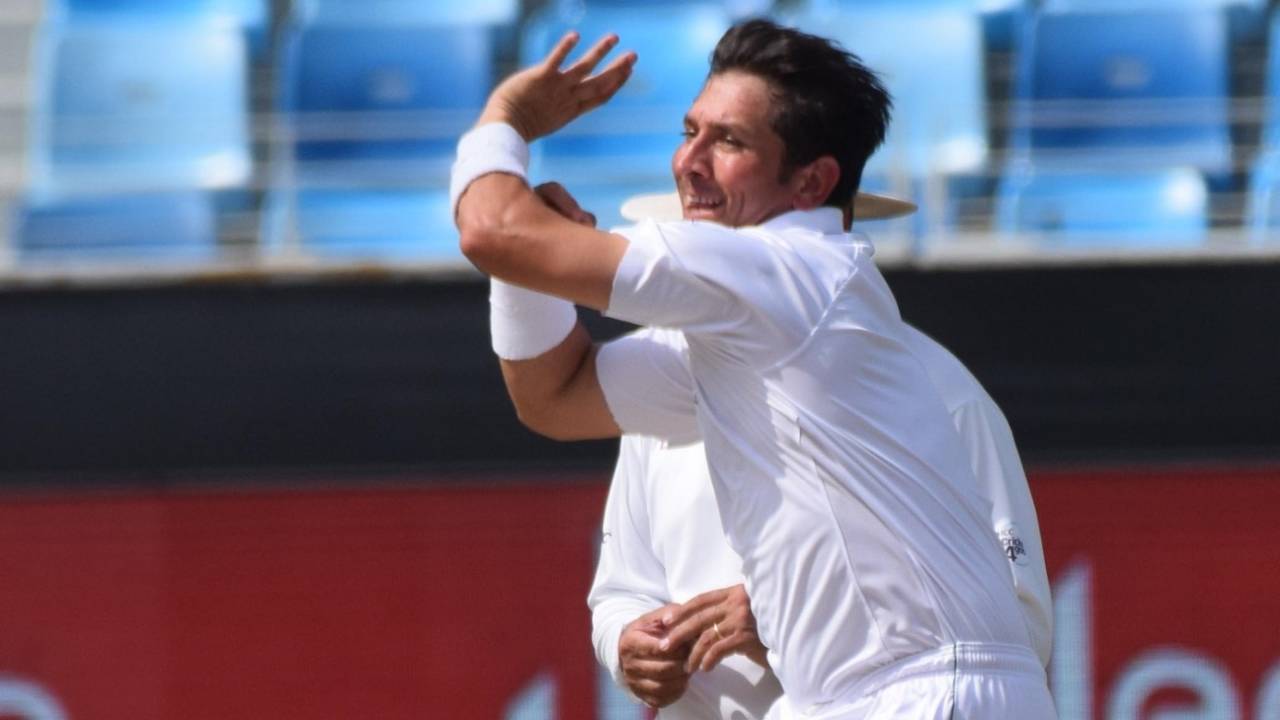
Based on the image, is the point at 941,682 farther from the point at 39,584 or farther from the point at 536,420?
the point at 39,584

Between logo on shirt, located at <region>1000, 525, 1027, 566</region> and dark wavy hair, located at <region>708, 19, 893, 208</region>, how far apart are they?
23.7 inches

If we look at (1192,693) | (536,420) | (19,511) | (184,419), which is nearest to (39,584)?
(19,511)

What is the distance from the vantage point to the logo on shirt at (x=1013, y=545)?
2.39 m

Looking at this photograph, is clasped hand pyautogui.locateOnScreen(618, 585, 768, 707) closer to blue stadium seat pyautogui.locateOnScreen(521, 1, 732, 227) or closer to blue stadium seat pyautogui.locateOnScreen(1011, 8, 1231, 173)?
blue stadium seat pyautogui.locateOnScreen(521, 1, 732, 227)

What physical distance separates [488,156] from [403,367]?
2139 mm

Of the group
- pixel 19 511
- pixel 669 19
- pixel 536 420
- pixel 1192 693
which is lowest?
pixel 1192 693

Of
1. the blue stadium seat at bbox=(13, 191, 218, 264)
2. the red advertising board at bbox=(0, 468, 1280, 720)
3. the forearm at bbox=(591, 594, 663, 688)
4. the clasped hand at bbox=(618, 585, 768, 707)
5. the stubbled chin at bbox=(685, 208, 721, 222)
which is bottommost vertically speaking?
the red advertising board at bbox=(0, 468, 1280, 720)

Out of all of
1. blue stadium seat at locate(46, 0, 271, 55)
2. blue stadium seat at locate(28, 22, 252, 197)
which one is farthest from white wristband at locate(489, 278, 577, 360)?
blue stadium seat at locate(46, 0, 271, 55)

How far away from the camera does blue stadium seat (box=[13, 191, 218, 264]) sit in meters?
4.67

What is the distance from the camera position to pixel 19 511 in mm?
3926

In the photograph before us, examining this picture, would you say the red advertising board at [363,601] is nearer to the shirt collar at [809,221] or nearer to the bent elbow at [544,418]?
the bent elbow at [544,418]

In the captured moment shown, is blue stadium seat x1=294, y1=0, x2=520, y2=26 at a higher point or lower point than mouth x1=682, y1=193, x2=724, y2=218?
higher

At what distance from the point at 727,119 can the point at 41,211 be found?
11.2 ft

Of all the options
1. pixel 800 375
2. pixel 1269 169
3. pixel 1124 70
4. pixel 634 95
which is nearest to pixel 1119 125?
pixel 1269 169
